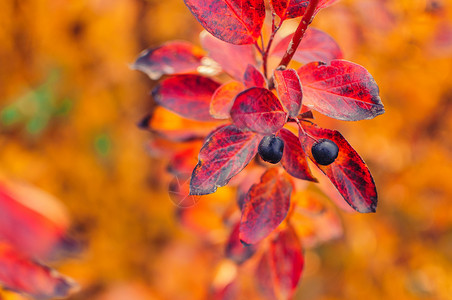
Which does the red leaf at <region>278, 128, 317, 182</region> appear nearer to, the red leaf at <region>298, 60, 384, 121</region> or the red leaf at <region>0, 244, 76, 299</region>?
the red leaf at <region>298, 60, 384, 121</region>

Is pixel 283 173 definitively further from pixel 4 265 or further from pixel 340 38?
pixel 340 38

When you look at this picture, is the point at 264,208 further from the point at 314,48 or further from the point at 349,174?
the point at 314,48

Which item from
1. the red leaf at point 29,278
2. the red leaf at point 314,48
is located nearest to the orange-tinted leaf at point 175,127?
the red leaf at point 314,48

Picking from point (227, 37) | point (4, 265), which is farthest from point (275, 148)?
point (4, 265)


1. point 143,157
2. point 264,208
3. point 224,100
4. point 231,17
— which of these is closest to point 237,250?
point 264,208

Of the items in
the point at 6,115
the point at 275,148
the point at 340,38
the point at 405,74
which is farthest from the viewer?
the point at 405,74

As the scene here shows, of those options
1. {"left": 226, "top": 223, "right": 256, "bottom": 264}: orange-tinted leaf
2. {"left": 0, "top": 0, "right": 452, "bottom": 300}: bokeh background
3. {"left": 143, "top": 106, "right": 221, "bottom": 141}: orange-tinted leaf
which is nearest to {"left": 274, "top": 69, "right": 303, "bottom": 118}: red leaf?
{"left": 143, "top": 106, "right": 221, "bottom": 141}: orange-tinted leaf

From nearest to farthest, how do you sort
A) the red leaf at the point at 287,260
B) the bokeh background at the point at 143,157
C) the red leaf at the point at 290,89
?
the red leaf at the point at 290,89 → the red leaf at the point at 287,260 → the bokeh background at the point at 143,157

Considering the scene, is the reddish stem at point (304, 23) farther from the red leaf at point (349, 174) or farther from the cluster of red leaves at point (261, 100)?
the red leaf at point (349, 174)
